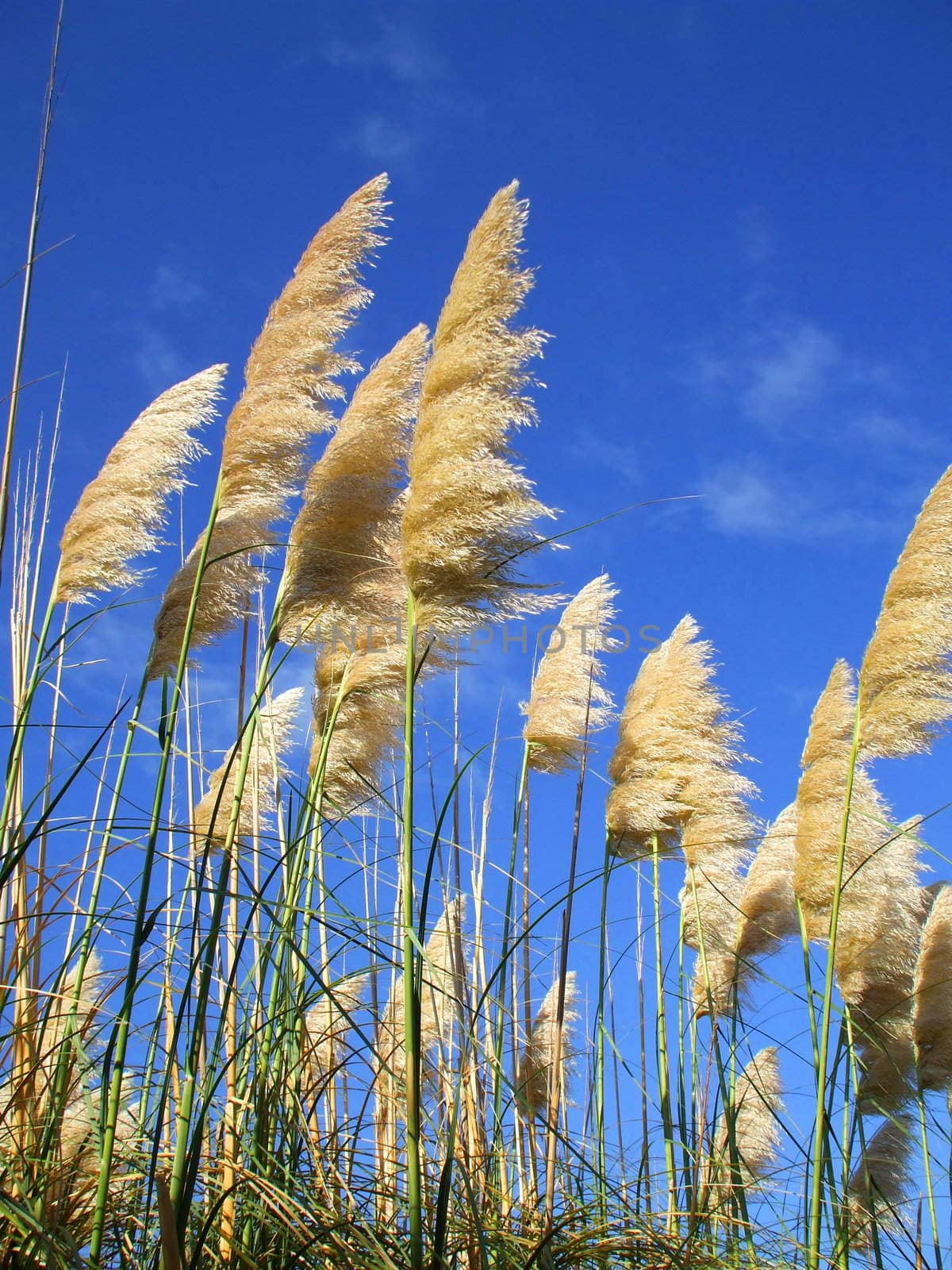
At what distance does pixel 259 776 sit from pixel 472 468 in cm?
201

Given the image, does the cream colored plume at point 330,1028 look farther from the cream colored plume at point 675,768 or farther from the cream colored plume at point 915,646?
the cream colored plume at point 915,646

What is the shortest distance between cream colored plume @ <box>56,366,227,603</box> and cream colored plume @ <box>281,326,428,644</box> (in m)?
0.63

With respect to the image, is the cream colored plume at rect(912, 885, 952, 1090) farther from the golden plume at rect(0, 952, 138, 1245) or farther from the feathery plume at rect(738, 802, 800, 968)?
the golden plume at rect(0, 952, 138, 1245)

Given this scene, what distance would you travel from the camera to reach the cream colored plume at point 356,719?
3.45 metres

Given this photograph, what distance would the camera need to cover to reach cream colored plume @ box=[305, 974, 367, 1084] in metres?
2.78

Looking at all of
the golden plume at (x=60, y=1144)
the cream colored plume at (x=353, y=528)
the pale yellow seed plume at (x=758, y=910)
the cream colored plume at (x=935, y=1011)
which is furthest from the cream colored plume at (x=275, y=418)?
the cream colored plume at (x=935, y=1011)

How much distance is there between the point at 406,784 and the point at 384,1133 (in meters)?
2.10

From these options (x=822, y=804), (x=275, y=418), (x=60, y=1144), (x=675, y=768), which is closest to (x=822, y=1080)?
(x=822, y=804)

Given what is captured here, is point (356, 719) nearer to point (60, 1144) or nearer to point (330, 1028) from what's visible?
point (330, 1028)

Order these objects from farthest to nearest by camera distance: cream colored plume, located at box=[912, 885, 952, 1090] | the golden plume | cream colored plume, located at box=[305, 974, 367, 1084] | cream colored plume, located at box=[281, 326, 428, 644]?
cream colored plume, located at box=[912, 885, 952, 1090] < cream colored plume, located at box=[281, 326, 428, 644] < cream colored plume, located at box=[305, 974, 367, 1084] < the golden plume

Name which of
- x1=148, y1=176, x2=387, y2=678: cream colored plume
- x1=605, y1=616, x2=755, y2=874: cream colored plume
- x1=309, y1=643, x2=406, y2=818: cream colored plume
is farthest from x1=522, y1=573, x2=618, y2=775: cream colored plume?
x1=148, y1=176, x2=387, y2=678: cream colored plume

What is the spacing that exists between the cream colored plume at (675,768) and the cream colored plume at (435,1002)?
2.59ft

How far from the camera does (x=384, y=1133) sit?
3.68 m

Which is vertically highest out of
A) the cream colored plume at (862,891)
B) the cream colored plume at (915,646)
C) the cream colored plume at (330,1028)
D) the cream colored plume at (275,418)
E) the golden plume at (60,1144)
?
the cream colored plume at (275,418)
